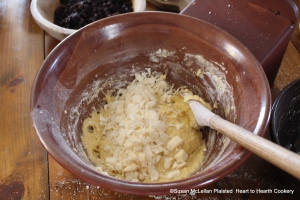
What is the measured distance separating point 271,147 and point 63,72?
540mm

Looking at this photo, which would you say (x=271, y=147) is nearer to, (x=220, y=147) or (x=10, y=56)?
(x=220, y=147)

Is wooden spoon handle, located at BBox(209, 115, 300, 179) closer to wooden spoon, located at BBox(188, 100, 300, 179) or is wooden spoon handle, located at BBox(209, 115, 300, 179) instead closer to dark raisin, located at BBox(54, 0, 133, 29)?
wooden spoon, located at BBox(188, 100, 300, 179)

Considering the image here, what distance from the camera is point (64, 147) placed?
2.29 feet

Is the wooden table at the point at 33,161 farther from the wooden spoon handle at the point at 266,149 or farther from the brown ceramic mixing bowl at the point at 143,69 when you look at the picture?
the wooden spoon handle at the point at 266,149

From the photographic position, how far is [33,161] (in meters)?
0.91

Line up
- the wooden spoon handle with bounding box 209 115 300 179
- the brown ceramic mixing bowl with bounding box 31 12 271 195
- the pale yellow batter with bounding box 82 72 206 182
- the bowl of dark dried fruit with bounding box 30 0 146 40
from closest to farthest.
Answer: the wooden spoon handle with bounding box 209 115 300 179, the brown ceramic mixing bowl with bounding box 31 12 271 195, the pale yellow batter with bounding box 82 72 206 182, the bowl of dark dried fruit with bounding box 30 0 146 40

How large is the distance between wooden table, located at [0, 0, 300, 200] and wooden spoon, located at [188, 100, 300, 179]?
22 centimetres


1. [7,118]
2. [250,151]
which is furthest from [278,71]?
[7,118]

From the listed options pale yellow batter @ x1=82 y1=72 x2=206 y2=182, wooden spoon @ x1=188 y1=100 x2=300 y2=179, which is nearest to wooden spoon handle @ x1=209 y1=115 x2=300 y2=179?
wooden spoon @ x1=188 y1=100 x2=300 y2=179

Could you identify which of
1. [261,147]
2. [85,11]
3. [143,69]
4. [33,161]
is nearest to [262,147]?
[261,147]

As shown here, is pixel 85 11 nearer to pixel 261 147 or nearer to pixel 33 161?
pixel 33 161

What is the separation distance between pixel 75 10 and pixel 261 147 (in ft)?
3.14

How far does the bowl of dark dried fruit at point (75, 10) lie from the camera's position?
4.00 ft

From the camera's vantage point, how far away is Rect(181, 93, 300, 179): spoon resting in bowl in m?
0.52
